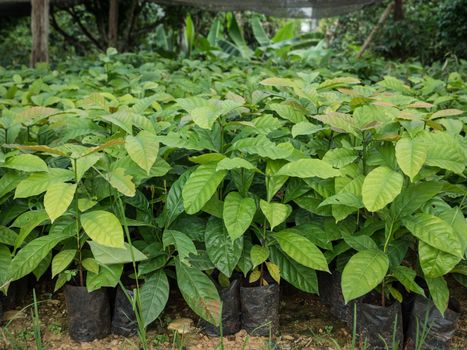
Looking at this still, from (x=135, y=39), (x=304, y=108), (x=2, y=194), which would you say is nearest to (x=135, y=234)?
(x=2, y=194)

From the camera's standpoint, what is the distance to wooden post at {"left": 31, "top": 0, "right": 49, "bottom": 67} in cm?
521

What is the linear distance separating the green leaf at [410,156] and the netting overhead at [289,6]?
18.9ft

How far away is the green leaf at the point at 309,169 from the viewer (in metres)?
1.51

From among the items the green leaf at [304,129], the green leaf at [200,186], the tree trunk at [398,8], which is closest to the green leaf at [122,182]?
the green leaf at [200,186]

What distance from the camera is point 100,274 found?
1615 mm

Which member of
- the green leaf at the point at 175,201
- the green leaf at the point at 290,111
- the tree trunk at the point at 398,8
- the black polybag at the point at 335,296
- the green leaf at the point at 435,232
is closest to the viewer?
the green leaf at the point at 435,232

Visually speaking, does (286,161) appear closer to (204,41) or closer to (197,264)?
(197,264)

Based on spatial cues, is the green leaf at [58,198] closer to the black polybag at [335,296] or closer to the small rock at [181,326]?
the small rock at [181,326]

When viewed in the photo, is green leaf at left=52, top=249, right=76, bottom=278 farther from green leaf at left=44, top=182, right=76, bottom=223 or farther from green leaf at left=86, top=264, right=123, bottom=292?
green leaf at left=44, top=182, right=76, bottom=223

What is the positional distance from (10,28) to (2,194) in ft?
33.8

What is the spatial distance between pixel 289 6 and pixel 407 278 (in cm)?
606

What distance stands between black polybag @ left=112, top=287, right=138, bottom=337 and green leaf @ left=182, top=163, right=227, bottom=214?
41cm

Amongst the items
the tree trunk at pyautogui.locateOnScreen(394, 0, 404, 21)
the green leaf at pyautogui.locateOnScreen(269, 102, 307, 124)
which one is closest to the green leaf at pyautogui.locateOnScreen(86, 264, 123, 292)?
the green leaf at pyautogui.locateOnScreen(269, 102, 307, 124)

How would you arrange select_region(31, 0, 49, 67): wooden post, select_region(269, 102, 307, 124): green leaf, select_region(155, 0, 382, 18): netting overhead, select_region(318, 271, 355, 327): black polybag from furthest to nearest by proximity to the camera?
select_region(155, 0, 382, 18): netting overhead
select_region(31, 0, 49, 67): wooden post
select_region(269, 102, 307, 124): green leaf
select_region(318, 271, 355, 327): black polybag
